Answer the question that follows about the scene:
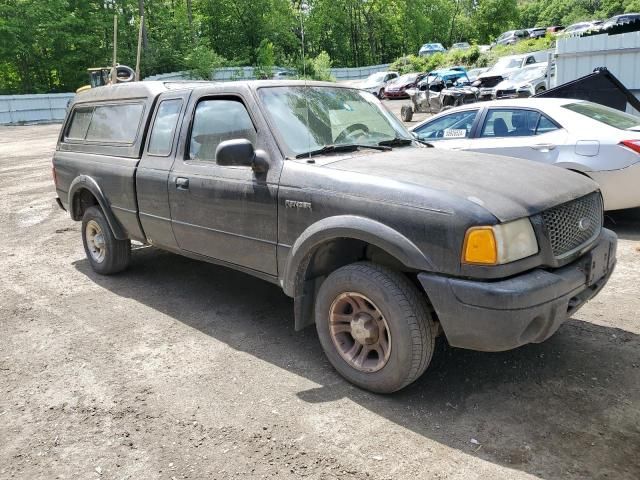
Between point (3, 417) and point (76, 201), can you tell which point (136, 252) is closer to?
point (76, 201)

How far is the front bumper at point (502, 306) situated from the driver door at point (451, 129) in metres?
4.41

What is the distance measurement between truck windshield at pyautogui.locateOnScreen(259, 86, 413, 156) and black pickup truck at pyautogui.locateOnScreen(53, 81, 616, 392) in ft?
0.05

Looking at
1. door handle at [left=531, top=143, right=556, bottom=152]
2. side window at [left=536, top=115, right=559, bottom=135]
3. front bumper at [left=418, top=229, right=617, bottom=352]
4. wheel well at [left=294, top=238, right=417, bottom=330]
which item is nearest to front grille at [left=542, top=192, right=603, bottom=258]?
front bumper at [left=418, top=229, right=617, bottom=352]

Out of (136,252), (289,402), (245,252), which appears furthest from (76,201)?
(289,402)

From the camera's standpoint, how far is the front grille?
3.17 metres

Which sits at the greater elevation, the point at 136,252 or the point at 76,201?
the point at 76,201

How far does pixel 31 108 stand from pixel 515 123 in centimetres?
3209

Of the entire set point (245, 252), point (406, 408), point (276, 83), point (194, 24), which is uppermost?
point (194, 24)

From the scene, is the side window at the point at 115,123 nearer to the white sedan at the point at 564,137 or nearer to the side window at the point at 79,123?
the side window at the point at 79,123

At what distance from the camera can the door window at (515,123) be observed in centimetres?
672

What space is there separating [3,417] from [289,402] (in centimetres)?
171

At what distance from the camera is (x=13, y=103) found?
31703 millimetres

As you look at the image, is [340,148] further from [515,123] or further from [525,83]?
[525,83]

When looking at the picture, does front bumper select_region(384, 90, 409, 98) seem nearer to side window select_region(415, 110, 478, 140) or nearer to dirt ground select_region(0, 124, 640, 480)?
side window select_region(415, 110, 478, 140)
